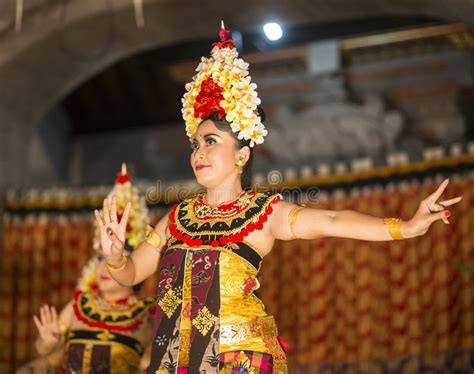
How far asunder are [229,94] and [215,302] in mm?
732

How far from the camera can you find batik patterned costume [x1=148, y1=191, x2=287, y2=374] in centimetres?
252

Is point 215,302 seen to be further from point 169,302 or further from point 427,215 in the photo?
point 427,215

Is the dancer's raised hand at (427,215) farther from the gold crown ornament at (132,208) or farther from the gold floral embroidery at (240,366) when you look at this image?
the gold crown ornament at (132,208)

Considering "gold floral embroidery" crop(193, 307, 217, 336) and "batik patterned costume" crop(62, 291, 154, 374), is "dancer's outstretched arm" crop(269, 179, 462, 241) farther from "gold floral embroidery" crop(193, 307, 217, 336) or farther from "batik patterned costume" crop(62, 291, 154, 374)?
"batik patterned costume" crop(62, 291, 154, 374)

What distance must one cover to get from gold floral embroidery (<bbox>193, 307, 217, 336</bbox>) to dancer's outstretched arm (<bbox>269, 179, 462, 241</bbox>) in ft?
1.15

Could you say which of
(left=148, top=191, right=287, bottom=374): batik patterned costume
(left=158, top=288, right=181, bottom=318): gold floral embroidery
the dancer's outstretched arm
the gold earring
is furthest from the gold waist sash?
the gold earring

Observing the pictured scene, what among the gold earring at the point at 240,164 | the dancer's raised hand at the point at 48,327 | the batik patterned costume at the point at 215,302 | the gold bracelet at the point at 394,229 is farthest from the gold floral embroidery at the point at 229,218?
the dancer's raised hand at the point at 48,327

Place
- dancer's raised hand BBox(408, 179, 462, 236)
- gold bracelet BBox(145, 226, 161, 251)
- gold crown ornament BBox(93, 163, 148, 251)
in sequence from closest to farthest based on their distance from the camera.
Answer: dancer's raised hand BBox(408, 179, 462, 236) < gold bracelet BBox(145, 226, 161, 251) < gold crown ornament BBox(93, 163, 148, 251)

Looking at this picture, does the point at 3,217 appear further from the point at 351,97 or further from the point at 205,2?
the point at 351,97

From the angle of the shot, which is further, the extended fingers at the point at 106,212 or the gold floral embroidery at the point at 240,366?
the extended fingers at the point at 106,212

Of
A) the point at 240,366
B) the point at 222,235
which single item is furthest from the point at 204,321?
the point at 222,235

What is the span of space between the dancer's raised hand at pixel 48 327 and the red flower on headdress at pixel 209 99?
137cm

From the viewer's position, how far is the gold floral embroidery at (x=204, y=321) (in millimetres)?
2529

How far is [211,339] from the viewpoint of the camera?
8.27 ft
